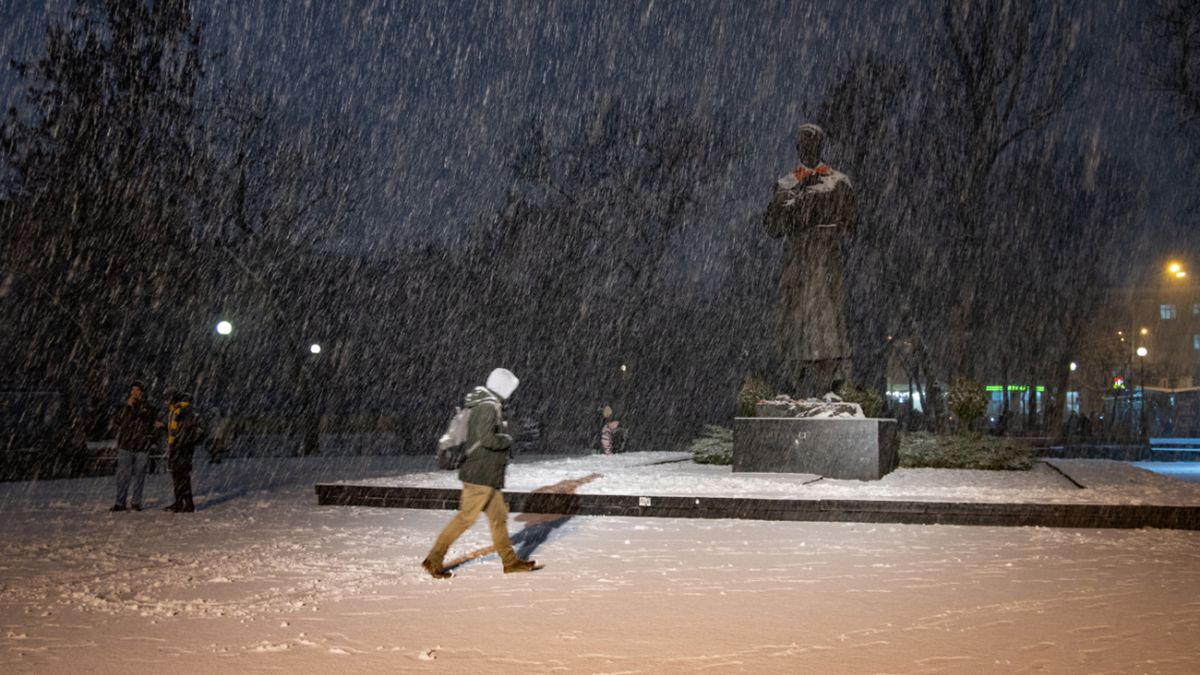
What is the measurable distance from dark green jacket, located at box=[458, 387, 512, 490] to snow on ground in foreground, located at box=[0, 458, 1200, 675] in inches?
31.4

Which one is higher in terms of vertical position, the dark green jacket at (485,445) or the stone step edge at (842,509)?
the dark green jacket at (485,445)

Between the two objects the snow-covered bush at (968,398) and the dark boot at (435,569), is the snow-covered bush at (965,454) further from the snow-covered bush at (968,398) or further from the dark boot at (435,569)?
the dark boot at (435,569)

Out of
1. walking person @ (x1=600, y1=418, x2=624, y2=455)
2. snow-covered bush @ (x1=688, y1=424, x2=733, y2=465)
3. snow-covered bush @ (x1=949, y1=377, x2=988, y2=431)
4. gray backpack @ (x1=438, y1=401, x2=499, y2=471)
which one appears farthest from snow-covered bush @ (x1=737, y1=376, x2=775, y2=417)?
gray backpack @ (x1=438, y1=401, x2=499, y2=471)

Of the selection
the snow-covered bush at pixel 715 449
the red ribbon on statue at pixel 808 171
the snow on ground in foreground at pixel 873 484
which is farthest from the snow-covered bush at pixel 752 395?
the red ribbon on statue at pixel 808 171

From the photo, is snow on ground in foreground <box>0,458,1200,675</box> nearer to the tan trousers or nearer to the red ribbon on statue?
the tan trousers

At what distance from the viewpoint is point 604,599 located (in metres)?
7.25

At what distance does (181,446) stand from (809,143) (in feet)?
32.7

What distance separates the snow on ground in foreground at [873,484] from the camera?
12664 millimetres

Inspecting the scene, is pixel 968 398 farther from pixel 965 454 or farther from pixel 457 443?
pixel 457 443

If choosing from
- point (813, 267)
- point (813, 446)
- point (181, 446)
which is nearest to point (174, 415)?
point (181, 446)

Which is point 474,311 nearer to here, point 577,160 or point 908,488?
point 577,160

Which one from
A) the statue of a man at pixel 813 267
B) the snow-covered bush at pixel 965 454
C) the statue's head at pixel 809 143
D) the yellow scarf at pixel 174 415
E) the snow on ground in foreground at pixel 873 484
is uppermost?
the statue's head at pixel 809 143

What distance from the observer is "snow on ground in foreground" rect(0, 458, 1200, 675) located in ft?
18.2

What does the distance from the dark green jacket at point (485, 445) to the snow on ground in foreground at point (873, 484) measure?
4.83 metres
